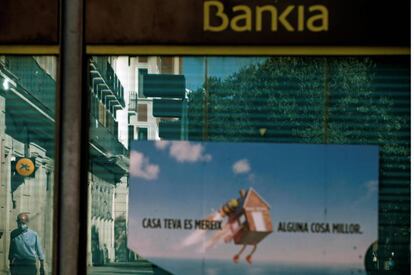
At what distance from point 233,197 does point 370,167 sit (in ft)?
4.33

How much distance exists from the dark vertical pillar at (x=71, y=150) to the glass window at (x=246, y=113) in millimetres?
133

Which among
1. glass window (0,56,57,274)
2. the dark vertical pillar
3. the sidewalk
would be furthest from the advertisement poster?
glass window (0,56,57,274)

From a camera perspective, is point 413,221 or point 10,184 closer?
point 413,221

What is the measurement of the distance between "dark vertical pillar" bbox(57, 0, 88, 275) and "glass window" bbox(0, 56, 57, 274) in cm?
11

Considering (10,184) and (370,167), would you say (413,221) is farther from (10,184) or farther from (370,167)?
(10,184)

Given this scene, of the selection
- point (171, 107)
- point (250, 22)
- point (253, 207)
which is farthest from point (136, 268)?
point (250, 22)

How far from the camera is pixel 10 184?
11156mm

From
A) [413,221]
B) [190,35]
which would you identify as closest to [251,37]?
[190,35]

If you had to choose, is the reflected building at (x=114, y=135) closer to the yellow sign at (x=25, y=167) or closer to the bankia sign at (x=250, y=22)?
the bankia sign at (x=250, y=22)

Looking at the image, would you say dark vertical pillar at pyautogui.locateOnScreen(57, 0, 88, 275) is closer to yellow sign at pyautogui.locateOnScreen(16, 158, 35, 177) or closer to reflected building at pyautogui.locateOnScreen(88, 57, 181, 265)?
reflected building at pyautogui.locateOnScreen(88, 57, 181, 265)

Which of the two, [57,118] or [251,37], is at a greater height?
[251,37]

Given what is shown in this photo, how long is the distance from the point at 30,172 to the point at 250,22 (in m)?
2.55

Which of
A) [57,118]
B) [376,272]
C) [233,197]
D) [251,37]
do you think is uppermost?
[251,37]

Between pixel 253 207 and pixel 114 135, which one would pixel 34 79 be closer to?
pixel 114 135
